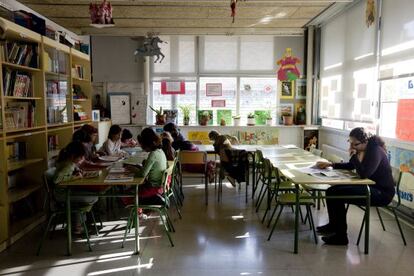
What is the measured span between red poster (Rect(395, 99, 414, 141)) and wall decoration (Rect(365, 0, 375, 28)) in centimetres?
142

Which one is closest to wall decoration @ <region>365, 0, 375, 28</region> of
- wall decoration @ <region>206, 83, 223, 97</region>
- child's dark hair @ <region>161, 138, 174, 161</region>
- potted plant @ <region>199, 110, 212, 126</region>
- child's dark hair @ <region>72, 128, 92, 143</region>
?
child's dark hair @ <region>161, 138, 174, 161</region>

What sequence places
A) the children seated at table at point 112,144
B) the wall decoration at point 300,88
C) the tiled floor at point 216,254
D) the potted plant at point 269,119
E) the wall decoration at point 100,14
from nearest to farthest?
1. the tiled floor at point 216,254
2. the wall decoration at point 100,14
3. the children seated at table at point 112,144
4. the wall decoration at point 300,88
5. the potted plant at point 269,119

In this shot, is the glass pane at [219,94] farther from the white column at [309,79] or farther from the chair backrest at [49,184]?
the chair backrest at [49,184]

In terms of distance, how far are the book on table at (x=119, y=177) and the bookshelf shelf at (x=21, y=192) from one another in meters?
1.14

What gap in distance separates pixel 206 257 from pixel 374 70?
→ 3658 mm

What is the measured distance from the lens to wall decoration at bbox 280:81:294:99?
25.8 ft

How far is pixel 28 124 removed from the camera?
416 centimetres

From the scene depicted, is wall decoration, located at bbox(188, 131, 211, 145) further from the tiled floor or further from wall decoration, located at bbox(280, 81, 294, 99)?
the tiled floor

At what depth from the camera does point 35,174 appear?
171 inches

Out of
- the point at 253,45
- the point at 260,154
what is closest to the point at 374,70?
the point at 260,154

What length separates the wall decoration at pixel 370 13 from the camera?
16.4 ft

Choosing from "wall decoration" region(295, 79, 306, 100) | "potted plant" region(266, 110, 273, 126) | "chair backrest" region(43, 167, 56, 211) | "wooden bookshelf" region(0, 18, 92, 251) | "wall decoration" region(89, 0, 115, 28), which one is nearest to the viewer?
"chair backrest" region(43, 167, 56, 211)

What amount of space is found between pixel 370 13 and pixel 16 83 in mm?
4821

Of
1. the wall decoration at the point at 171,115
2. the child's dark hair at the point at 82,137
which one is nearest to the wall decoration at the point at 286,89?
the wall decoration at the point at 171,115
